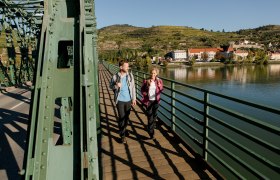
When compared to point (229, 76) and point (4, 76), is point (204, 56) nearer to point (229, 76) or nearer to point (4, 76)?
point (229, 76)

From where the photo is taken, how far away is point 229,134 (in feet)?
57.2

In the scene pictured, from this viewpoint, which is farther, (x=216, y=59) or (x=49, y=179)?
(x=216, y=59)

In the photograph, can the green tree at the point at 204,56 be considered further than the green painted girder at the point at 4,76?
Yes

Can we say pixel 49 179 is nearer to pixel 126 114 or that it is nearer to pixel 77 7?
pixel 77 7

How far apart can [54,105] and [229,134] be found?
1591 cm

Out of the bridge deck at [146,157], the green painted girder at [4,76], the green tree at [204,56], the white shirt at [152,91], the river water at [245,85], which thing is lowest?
the river water at [245,85]

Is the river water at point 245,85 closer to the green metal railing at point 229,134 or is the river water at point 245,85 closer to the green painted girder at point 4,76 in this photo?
the green metal railing at point 229,134

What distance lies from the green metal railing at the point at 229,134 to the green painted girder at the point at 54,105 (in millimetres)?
2052

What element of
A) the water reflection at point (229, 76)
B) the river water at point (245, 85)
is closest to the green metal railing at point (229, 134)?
the river water at point (245, 85)

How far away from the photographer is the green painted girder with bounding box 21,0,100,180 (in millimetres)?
2703

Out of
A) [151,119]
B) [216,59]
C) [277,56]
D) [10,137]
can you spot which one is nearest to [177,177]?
[151,119]

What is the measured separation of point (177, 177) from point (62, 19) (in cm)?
306

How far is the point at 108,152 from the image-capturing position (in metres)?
6.03

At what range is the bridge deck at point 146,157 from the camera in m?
4.94
